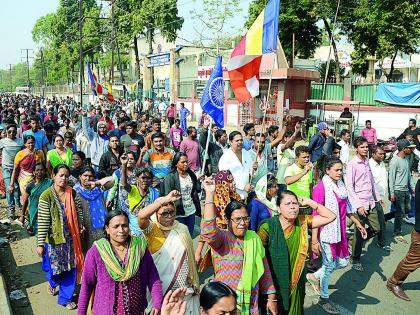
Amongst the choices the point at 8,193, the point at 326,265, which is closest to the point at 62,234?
the point at 326,265

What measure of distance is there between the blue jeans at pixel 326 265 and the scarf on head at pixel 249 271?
1.80m

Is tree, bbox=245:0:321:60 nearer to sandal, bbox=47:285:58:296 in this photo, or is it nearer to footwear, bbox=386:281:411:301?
footwear, bbox=386:281:411:301

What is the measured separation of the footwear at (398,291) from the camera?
521 cm

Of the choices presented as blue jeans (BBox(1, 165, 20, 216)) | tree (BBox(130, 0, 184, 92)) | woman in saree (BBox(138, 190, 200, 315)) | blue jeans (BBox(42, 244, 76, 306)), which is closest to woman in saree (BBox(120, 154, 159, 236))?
blue jeans (BBox(42, 244, 76, 306))

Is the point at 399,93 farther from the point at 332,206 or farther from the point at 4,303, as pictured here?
the point at 4,303

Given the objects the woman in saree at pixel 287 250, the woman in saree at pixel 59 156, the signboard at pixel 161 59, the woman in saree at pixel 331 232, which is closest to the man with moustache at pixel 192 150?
the woman in saree at pixel 59 156

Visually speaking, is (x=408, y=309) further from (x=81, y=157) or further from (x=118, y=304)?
(x=81, y=157)

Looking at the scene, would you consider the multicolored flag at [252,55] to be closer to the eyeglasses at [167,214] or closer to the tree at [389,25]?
the eyeglasses at [167,214]

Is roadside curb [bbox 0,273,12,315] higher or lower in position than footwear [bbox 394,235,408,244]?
higher

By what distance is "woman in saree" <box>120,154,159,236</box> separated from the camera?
15.7 ft

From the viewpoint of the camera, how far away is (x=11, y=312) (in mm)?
4676

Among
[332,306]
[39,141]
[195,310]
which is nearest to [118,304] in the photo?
[195,310]

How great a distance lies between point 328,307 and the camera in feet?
15.9

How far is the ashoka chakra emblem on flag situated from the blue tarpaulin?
15.3 m
